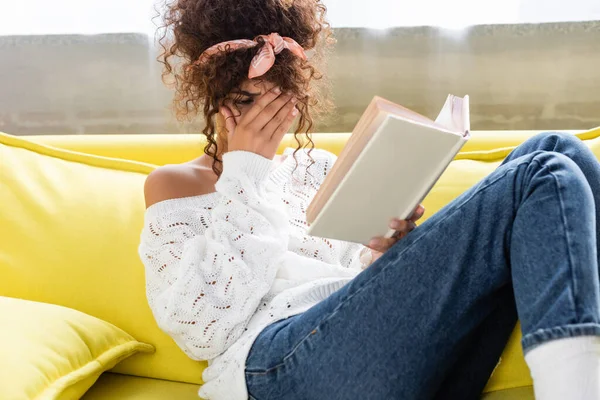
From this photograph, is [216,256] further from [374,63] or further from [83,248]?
[374,63]

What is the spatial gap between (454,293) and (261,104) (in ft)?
1.40

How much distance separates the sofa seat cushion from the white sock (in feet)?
1.88

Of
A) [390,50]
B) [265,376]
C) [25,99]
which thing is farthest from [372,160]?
[25,99]

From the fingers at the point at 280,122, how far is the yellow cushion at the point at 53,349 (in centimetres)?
39

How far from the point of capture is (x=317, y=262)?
1100mm

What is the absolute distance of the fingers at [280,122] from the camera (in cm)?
109

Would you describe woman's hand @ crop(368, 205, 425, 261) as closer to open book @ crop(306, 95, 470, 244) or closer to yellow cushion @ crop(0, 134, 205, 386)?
open book @ crop(306, 95, 470, 244)

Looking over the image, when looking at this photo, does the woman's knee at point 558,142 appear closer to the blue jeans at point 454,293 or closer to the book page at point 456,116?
the blue jeans at point 454,293

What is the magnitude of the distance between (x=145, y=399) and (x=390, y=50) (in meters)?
1.06

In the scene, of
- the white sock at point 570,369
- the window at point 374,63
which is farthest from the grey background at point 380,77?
the white sock at point 570,369

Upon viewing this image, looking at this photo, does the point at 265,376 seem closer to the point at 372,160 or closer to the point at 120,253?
the point at 372,160

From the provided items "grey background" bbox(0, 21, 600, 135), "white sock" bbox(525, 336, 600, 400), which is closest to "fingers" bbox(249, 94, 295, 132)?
"white sock" bbox(525, 336, 600, 400)

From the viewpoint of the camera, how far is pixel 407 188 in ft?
2.76

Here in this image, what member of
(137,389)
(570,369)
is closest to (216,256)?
(137,389)
